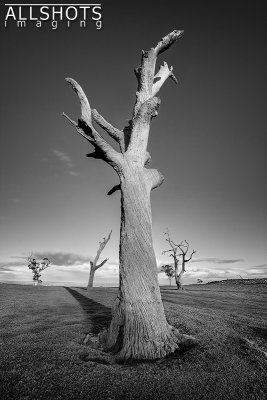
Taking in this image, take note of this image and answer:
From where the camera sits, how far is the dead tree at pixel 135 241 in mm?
5656

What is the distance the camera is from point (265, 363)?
5270 millimetres

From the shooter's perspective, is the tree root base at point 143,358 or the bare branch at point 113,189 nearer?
the tree root base at point 143,358

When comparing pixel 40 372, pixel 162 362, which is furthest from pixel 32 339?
pixel 162 362

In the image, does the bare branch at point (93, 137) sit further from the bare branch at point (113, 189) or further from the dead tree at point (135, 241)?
the bare branch at point (113, 189)

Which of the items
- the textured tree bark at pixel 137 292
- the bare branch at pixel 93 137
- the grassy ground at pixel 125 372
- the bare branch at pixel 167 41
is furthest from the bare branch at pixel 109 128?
the grassy ground at pixel 125 372

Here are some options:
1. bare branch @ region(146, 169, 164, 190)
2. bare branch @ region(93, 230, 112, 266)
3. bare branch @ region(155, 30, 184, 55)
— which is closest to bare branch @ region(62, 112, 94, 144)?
bare branch @ region(146, 169, 164, 190)

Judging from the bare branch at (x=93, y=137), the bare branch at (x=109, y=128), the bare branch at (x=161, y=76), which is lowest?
the bare branch at (x=93, y=137)

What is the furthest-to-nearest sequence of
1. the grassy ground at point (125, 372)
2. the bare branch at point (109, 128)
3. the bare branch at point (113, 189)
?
the bare branch at point (109, 128) → the bare branch at point (113, 189) → the grassy ground at point (125, 372)

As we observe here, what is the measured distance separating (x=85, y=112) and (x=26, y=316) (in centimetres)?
941

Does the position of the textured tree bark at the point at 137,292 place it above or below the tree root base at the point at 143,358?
above

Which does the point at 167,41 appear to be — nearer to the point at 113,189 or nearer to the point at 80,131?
the point at 80,131

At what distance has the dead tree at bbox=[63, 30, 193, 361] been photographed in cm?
566

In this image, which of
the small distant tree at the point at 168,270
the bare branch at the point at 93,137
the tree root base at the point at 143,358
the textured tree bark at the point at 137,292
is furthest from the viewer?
the small distant tree at the point at 168,270

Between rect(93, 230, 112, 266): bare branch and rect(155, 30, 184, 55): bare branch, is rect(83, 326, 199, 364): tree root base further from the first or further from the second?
rect(93, 230, 112, 266): bare branch
